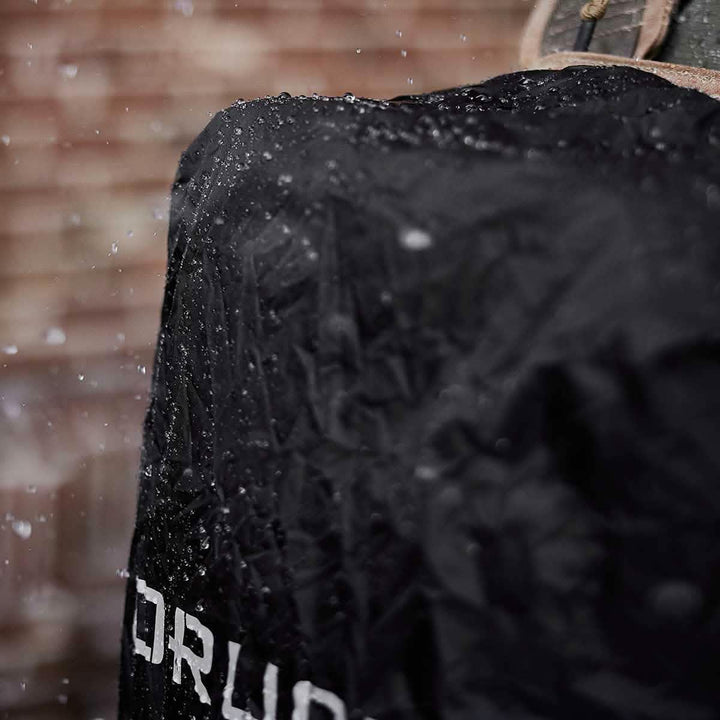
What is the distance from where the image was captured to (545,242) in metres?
0.66

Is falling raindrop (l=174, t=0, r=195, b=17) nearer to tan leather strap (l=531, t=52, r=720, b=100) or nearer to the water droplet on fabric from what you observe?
tan leather strap (l=531, t=52, r=720, b=100)

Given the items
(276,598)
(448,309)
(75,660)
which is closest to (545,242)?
(448,309)

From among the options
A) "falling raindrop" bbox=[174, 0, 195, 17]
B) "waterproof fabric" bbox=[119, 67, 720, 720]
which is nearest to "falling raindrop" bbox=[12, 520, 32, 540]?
"falling raindrop" bbox=[174, 0, 195, 17]

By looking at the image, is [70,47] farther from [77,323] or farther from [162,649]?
[162,649]

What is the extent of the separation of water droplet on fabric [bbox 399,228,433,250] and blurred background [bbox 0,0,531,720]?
2318 millimetres

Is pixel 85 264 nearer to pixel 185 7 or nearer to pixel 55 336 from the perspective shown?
pixel 55 336

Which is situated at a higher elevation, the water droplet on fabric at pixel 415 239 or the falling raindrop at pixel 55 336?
the falling raindrop at pixel 55 336

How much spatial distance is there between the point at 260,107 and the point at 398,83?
2287 mm

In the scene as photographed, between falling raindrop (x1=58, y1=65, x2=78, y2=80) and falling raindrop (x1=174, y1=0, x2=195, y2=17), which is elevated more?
Result: falling raindrop (x1=174, y1=0, x2=195, y2=17)

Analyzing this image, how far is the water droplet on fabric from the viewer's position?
2.33 feet

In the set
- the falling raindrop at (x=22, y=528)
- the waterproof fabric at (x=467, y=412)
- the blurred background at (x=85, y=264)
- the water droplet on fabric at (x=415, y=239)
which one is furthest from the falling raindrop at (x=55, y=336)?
the water droplet on fabric at (x=415, y=239)

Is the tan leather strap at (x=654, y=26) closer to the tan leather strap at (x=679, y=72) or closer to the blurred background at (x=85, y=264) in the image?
the tan leather strap at (x=679, y=72)

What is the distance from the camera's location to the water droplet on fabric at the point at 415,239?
710mm

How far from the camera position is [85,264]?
9.34ft
